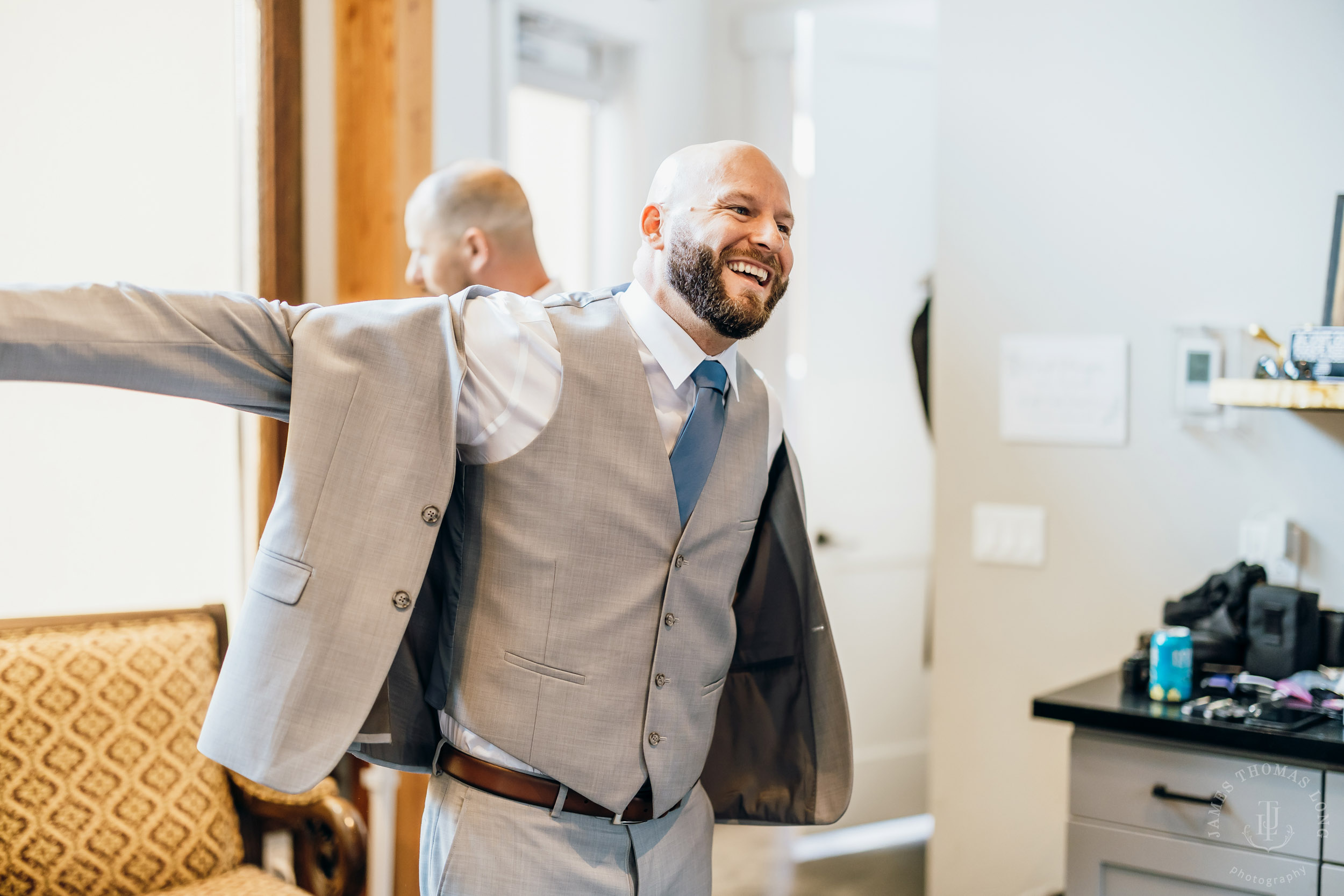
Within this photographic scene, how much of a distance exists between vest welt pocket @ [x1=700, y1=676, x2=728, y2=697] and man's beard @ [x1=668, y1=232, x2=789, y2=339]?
437mm

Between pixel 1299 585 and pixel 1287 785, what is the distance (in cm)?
64

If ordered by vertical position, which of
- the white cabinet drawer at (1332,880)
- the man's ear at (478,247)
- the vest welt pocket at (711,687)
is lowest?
the white cabinet drawer at (1332,880)

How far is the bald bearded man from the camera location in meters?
1.11

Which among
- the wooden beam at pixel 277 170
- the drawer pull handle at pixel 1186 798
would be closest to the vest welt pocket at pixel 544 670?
the drawer pull handle at pixel 1186 798

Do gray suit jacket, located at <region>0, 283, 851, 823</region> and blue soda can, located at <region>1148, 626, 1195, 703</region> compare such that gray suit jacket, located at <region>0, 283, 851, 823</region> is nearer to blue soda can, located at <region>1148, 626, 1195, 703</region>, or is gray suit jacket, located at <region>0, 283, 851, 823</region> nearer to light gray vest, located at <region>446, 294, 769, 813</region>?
light gray vest, located at <region>446, 294, 769, 813</region>

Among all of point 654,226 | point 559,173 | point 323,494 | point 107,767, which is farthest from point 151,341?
point 559,173

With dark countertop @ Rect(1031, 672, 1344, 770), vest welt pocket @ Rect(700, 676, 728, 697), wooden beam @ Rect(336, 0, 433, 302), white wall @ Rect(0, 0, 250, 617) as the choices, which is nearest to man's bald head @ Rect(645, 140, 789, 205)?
vest welt pocket @ Rect(700, 676, 728, 697)

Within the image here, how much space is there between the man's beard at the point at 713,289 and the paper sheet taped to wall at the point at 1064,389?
4.76ft

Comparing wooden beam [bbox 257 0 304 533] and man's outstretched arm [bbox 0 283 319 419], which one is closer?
man's outstretched arm [bbox 0 283 319 419]

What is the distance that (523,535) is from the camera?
1237 mm

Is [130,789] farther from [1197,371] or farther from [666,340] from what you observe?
[1197,371]

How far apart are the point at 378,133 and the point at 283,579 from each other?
171cm

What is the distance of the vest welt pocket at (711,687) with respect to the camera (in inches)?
53.4
